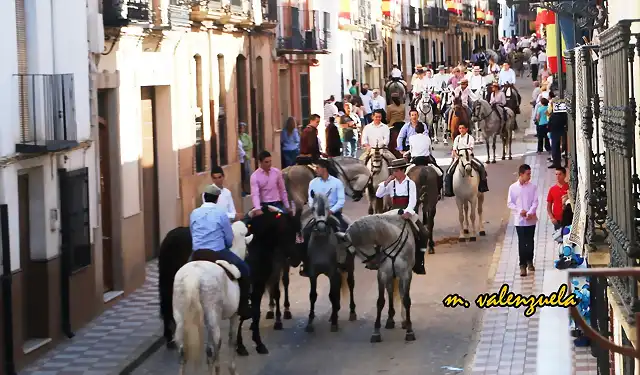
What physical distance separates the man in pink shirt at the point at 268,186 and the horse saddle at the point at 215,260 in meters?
4.31

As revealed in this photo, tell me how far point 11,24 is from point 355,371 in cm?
543

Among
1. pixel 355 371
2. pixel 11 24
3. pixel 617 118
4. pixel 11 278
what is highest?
pixel 11 24

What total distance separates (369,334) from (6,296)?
432 cm

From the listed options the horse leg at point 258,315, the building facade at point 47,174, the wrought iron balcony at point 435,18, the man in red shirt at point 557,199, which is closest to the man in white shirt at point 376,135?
the man in red shirt at point 557,199

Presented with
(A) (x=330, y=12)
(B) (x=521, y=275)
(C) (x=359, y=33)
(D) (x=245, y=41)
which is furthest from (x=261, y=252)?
(C) (x=359, y=33)

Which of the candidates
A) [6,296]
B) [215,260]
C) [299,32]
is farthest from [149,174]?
[299,32]

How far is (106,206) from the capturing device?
2045 centimetres

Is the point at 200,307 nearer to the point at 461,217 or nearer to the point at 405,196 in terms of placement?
the point at 405,196

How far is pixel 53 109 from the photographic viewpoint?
676 inches

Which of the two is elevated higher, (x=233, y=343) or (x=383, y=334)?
(x=233, y=343)

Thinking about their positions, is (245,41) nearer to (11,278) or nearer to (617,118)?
(11,278)

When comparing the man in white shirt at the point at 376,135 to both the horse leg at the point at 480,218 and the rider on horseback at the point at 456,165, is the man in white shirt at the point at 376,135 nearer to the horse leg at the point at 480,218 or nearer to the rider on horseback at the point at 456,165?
the rider on horseback at the point at 456,165

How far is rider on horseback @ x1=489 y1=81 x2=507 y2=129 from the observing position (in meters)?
35.7

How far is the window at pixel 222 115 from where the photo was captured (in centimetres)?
2791
